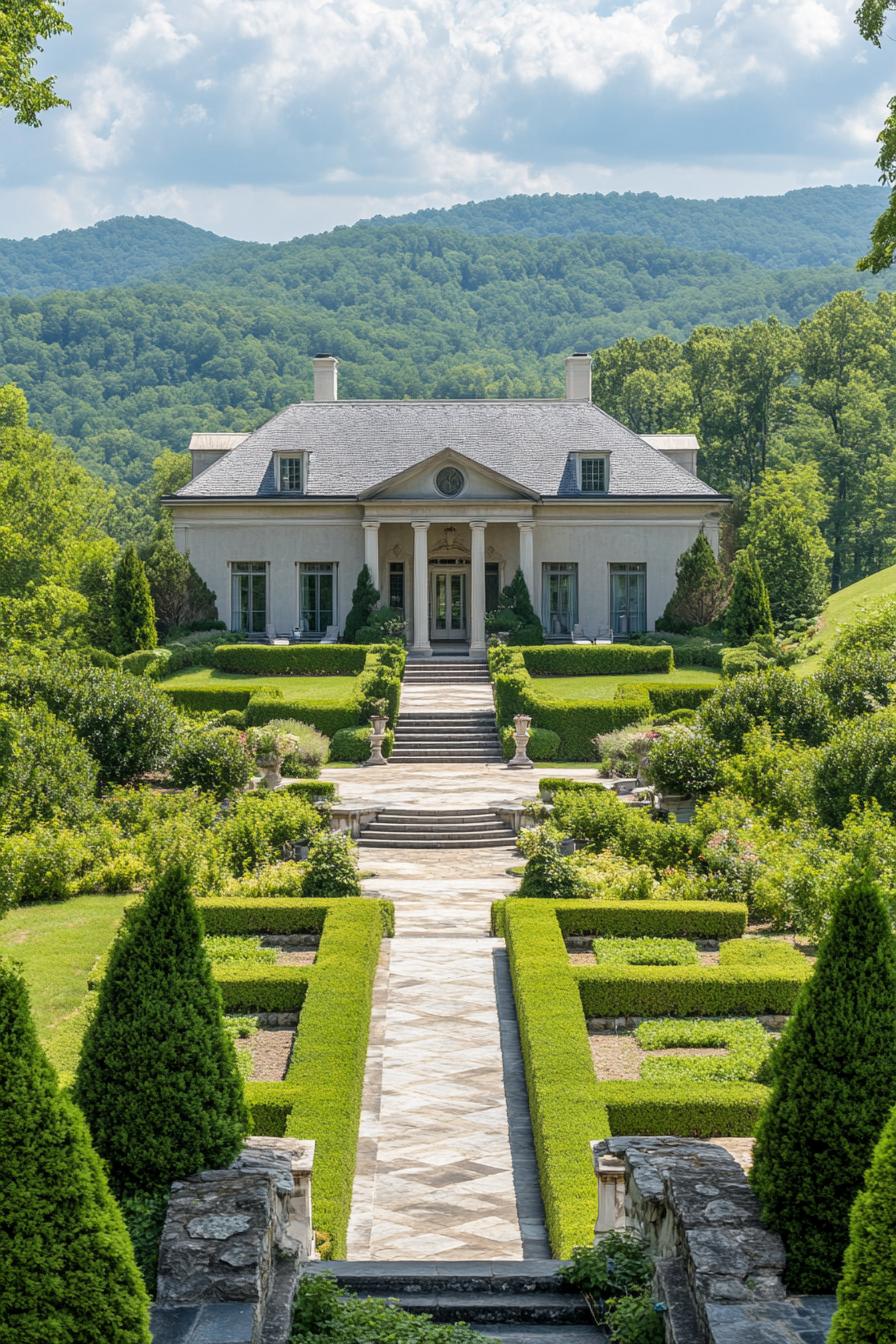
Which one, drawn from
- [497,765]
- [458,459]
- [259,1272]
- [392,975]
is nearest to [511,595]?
[458,459]

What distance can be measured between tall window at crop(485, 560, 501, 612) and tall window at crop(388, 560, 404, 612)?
8.71 ft

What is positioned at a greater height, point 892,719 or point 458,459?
point 458,459

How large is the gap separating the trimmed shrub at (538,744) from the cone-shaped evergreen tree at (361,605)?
12.1 metres

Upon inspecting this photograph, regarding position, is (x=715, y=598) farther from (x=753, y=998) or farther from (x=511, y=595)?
(x=753, y=998)

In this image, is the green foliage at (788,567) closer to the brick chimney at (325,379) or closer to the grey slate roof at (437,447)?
the grey slate roof at (437,447)

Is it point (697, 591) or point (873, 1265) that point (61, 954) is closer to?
point (873, 1265)

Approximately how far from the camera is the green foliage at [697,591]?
4638cm

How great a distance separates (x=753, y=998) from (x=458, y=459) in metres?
31.3

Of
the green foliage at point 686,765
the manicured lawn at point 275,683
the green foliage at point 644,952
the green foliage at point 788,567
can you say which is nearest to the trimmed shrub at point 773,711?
the green foliage at point 686,765

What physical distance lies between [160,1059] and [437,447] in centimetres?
4242

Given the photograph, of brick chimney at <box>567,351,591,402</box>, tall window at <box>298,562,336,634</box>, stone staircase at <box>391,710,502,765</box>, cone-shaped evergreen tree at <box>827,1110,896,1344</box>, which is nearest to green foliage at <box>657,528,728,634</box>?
brick chimney at <box>567,351,591,402</box>

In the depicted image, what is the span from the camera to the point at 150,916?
831cm

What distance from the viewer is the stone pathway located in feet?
34.6

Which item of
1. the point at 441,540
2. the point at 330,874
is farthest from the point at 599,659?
the point at 330,874
